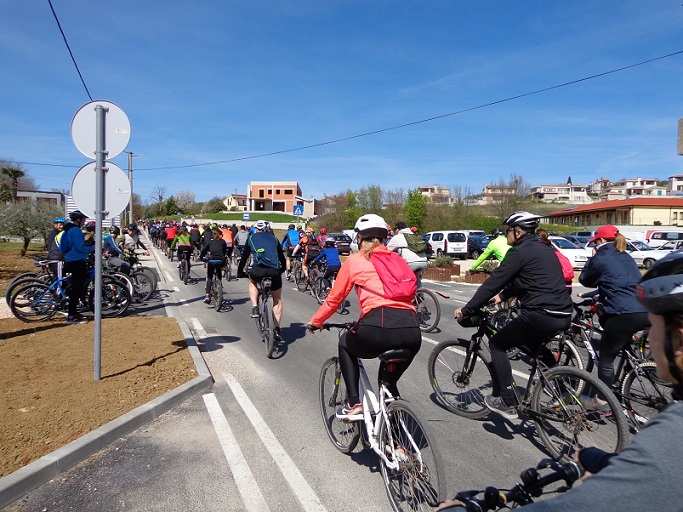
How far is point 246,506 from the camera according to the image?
3.28 meters

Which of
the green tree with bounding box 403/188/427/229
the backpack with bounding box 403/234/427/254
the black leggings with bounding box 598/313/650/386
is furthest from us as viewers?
the green tree with bounding box 403/188/427/229

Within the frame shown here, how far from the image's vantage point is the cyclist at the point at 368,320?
11.0 feet

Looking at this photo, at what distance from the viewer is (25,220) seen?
996 inches

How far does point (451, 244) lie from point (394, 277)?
94.5ft

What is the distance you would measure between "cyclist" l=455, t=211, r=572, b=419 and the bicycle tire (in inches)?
333

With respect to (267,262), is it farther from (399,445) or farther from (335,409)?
(399,445)

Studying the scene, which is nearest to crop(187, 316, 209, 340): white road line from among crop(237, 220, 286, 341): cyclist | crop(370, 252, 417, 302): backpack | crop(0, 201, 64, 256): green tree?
crop(237, 220, 286, 341): cyclist

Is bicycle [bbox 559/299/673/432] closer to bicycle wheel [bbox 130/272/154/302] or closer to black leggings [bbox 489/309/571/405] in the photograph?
black leggings [bbox 489/309/571/405]

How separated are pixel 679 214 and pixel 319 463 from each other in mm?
68038

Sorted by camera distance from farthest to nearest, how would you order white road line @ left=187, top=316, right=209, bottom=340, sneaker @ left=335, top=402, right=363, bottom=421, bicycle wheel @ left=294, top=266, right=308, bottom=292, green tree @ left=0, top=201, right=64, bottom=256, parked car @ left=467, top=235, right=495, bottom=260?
parked car @ left=467, top=235, right=495, bottom=260 → green tree @ left=0, top=201, right=64, bottom=256 → bicycle wheel @ left=294, top=266, right=308, bottom=292 → white road line @ left=187, top=316, right=209, bottom=340 → sneaker @ left=335, top=402, right=363, bottom=421

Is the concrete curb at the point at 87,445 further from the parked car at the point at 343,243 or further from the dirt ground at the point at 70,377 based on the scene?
the parked car at the point at 343,243

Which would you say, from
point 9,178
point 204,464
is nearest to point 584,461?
point 204,464

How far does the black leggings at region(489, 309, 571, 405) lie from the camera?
4047 mm

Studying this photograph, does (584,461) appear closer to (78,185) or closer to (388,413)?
(388,413)
